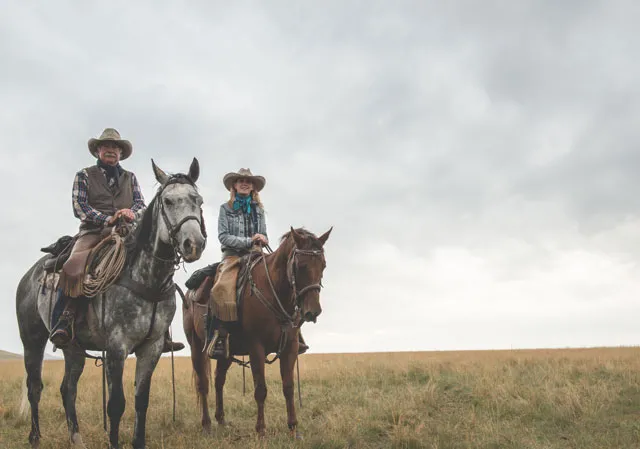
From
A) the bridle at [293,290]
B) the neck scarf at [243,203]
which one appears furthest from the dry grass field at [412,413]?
the neck scarf at [243,203]

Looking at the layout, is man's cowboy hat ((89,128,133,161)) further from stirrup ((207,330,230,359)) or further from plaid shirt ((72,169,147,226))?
stirrup ((207,330,230,359))

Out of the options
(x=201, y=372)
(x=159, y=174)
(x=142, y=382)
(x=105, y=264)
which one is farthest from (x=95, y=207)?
(x=201, y=372)

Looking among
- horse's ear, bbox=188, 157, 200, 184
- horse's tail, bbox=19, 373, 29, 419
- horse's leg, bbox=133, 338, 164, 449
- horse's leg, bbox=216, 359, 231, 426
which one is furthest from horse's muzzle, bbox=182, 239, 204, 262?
horse's tail, bbox=19, 373, 29, 419

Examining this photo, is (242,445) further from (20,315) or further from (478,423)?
(20,315)

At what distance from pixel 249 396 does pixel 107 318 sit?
665cm

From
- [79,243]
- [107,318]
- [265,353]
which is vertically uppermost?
[79,243]

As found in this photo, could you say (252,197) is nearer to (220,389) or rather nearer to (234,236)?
(234,236)

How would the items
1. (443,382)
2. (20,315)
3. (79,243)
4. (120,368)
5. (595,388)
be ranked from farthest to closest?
1. (443,382)
2. (595,388)
3. (20,315)
4. (79,243)
5. (120,368)

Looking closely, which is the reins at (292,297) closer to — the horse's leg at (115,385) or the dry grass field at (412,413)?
the dry grass field at (412,413)

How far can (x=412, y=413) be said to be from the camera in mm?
8766

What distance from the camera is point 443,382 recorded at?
11672mm

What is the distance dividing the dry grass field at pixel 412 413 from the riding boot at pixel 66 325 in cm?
179

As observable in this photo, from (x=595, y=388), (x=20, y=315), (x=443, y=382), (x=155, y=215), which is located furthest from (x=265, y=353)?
(x=595, y=388)

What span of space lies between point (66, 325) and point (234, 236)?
3034 millimetres
